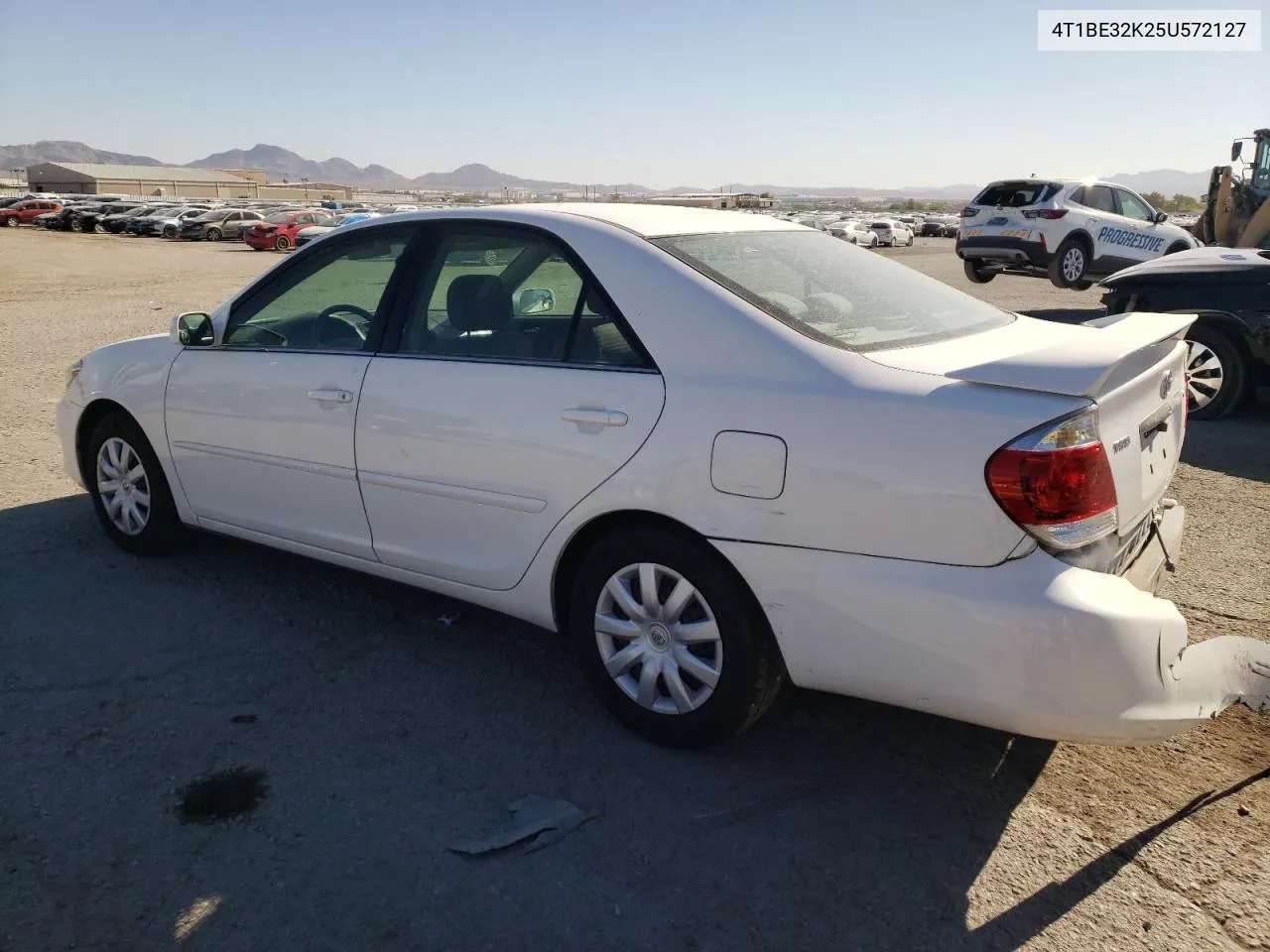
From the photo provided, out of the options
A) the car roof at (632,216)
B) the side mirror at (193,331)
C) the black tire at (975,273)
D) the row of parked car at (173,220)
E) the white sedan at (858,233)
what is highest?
the row of parked car at (173,220)

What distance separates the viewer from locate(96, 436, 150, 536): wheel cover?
4.87 meters

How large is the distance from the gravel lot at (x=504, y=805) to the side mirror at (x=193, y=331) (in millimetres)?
1098

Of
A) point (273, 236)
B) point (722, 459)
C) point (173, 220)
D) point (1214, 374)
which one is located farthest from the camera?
point (173, 220)

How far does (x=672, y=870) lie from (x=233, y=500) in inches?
105

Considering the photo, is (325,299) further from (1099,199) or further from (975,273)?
(1099,199)

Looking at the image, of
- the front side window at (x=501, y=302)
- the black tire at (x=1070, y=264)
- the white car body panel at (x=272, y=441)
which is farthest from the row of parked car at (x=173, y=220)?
the front side window at (x=501, y=302)

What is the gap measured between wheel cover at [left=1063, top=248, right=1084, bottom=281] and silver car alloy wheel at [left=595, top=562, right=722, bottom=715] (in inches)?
616

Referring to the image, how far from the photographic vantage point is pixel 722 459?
296cm

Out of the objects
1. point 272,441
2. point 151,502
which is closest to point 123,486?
point 151,502

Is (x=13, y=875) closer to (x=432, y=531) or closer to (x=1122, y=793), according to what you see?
(x=432, y=531)

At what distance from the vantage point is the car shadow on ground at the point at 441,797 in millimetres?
2570

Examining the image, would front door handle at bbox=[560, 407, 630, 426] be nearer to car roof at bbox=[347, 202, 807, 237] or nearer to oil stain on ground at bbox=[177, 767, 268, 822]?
car roof at bbox=[347, 202, 807, 237]

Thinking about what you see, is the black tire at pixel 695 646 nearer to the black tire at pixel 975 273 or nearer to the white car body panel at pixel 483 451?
the white car body panel at pixel 483 451

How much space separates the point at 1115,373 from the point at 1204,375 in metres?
5.88
